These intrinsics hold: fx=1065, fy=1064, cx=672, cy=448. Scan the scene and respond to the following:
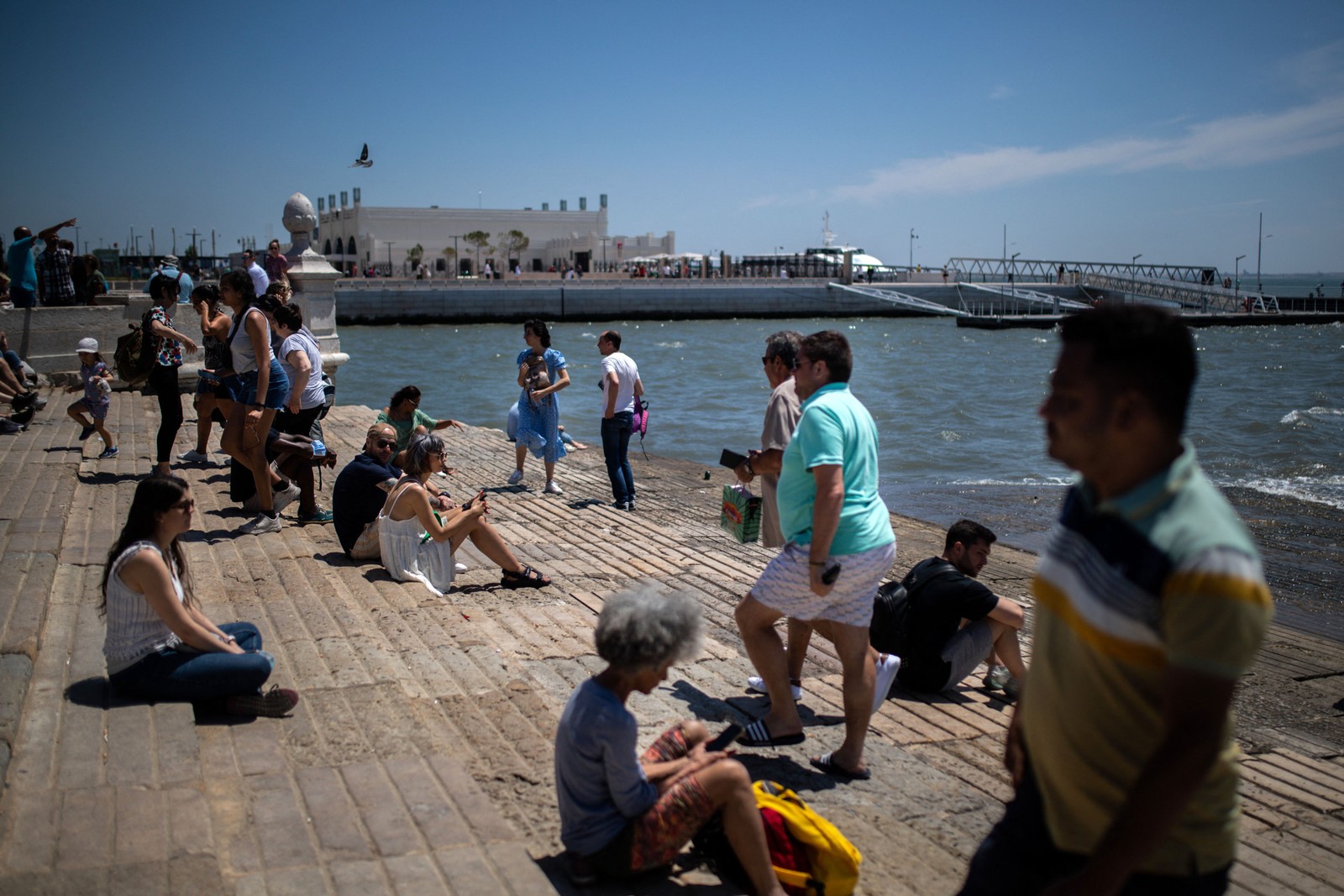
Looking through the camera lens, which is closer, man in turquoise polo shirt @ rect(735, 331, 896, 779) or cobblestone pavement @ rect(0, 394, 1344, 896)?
cobblestone pavement @ rect(0, 394, 1344, 896)

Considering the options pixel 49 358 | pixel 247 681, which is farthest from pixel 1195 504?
pixel 49 358

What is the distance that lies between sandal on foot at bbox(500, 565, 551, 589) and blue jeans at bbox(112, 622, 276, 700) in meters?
2.63

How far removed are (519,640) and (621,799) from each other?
269cm

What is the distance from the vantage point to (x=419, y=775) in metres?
3.96

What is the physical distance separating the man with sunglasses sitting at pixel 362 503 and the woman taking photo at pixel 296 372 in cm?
131

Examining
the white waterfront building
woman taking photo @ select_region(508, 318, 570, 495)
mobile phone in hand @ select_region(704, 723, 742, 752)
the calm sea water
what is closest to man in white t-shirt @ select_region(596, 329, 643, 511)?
woman taking photo @ select_region(508, 318, 570, 495)

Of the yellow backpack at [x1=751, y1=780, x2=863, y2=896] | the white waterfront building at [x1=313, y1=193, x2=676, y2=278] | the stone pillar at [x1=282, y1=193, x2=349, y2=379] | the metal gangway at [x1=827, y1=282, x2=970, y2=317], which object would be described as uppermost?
the white waterfront building at [x1=313, y1=193, x2=676, y2=278]

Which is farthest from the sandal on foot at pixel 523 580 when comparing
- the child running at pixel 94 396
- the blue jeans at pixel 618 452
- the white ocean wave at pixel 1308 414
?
the white ocean wave at pixel 1308 414

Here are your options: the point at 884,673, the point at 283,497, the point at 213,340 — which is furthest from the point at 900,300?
the point at 884,673

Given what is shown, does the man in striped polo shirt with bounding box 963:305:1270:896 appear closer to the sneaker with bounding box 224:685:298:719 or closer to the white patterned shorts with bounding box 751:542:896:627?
the white patterned shorts with bounding box 751:542:896:627

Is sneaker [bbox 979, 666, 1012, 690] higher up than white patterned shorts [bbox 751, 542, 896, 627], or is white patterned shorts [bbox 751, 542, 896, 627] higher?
white patterned shorts [bbox 751, 542, 896, 627]

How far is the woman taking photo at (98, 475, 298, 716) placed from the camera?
4098 millimetres

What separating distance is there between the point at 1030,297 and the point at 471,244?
53.5 m

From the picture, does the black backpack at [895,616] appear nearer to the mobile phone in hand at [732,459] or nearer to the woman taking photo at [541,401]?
the mobile phone in hand at [732,459]
